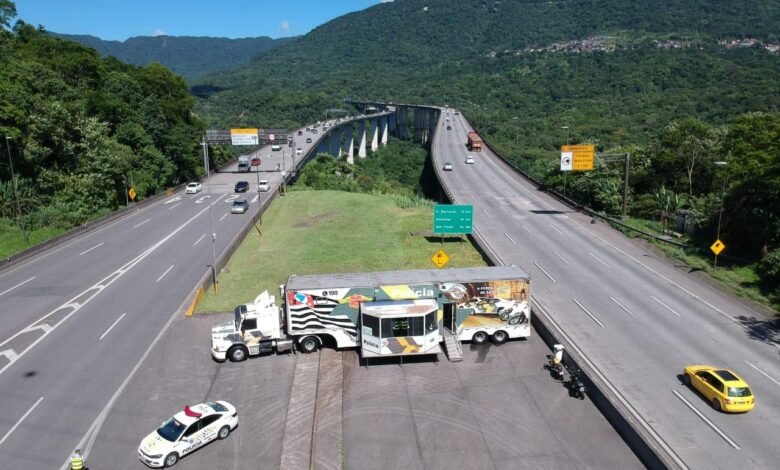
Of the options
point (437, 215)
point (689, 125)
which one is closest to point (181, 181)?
point (437, 215)

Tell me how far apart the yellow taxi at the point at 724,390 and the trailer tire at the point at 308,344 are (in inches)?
632

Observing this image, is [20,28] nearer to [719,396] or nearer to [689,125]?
[689,125]

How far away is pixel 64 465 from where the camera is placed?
62.5 feet

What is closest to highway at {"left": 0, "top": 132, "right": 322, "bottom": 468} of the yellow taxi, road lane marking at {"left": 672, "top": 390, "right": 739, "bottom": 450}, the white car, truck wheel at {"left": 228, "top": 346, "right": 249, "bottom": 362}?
the white car

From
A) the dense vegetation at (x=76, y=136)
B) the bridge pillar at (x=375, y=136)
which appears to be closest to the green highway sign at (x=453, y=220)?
the dense vegetation at (x=76, y=136)

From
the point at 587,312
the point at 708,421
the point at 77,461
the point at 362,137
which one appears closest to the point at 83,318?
the point at 77,461

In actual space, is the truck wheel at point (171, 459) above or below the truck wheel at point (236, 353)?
below

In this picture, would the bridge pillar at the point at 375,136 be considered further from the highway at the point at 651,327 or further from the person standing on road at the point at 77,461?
the person standing on road at the point at 77,461

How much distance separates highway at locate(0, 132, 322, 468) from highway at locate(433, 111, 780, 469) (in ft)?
67.5

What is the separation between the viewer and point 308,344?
2731cm

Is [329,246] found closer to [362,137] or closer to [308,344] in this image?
[308,344]

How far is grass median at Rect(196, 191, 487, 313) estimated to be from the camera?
38500 mm

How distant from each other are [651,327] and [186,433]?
2251 cm

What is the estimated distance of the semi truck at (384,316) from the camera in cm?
2586
